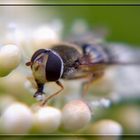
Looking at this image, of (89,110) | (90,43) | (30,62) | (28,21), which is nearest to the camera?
(30,62)

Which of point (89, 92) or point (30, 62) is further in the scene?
point (89, 92)

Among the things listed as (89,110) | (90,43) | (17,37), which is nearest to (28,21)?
(90,43)

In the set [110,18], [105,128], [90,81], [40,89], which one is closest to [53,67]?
[40,89]

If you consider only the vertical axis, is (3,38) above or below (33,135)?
above

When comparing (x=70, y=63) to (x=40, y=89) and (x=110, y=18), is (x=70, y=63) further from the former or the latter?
(x=110, y=18)

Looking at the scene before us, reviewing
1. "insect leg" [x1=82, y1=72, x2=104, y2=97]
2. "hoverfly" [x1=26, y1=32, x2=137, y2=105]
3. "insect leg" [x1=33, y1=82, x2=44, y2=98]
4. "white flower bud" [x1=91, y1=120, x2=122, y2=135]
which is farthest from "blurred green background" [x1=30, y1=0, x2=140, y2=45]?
"insect leg" [x1=33, y1=82, x2=44, y2=98]

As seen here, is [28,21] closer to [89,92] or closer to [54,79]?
[89,92]
